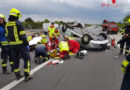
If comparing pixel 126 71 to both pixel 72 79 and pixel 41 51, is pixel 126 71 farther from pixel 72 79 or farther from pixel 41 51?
pixel 41 51

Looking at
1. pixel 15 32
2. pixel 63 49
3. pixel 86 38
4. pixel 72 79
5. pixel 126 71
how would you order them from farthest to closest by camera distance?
pixel 86 38
pixel 63 49
pixel 72 79
pixel 15 32
pixel 126 71

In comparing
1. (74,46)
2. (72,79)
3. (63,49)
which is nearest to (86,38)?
(74,46)

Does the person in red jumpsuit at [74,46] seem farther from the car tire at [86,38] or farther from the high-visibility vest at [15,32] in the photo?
the high-visibility vest at [15,32]

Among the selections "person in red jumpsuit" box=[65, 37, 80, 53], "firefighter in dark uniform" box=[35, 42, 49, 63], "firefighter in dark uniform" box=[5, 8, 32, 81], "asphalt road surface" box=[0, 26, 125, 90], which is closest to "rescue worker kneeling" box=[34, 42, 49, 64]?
"firefighter in dark uniform" box=[35, 42, 49, 63]

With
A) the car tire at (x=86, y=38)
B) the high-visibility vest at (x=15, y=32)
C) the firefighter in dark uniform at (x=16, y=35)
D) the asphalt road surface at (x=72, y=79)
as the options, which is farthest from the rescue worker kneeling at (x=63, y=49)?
the high-visibility vest at (x=15, y=32)

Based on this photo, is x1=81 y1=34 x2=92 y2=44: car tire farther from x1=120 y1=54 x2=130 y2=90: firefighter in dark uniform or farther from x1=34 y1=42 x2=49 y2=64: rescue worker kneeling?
x1=120 y1=54 x2=130 y2=90: firefighter in dark uniform

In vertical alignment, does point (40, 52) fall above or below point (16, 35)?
below

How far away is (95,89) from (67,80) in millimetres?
892

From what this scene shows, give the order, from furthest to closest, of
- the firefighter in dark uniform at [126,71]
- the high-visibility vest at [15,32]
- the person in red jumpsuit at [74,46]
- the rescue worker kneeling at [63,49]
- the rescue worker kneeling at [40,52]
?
the person in red jumpsuit at [74,46]
the rescue worker kneeling at [63,49]
the rescue worker kneeling at [40,52]
the high-visibility vest at [15,32]
the firefighter in dark uniform at [126,71]

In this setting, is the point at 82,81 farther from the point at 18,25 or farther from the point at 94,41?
the point at 94,41

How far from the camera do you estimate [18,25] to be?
3.39m

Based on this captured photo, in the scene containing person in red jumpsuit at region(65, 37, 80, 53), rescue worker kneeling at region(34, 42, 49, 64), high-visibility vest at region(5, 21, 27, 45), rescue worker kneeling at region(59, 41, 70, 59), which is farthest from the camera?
person in red jumpsuit at region(65, 37, 80, 53)

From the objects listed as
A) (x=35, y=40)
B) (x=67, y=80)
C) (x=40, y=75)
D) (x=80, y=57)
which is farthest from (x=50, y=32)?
(x=67, y=80)

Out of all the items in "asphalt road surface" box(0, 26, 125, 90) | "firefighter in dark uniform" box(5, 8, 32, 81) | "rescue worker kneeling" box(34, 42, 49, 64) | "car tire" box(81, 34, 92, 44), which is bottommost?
"asphalt road surface" box(0, 26, 125, 90)
